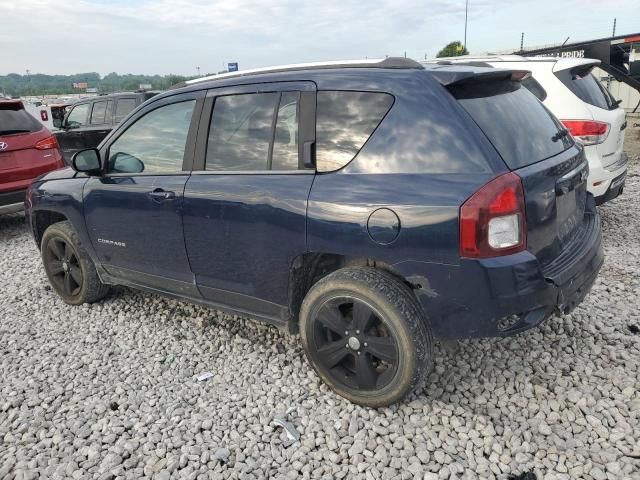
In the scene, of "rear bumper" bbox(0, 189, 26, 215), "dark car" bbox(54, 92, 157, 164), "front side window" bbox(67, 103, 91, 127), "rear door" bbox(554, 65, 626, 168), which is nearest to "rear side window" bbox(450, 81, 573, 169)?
"rear door" bbox(554, 65, 626, 168)

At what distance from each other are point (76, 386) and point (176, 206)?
1.27 m

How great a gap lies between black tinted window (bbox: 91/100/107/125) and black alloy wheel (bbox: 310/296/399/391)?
970 cm

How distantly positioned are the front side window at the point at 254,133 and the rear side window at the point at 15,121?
471cm

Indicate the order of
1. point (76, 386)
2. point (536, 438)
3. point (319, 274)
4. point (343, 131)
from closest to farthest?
point (536, 438) → point (343, 131) → point (319, 274) → point (76, 386)

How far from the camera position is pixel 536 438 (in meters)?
2.52

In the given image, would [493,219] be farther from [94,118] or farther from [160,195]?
[94,118]

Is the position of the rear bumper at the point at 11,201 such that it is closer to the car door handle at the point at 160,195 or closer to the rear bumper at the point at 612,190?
the car door handle at the point at 160,195

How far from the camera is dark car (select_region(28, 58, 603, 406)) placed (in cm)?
236

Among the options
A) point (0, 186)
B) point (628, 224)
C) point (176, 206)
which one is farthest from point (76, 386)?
point (628, 224)

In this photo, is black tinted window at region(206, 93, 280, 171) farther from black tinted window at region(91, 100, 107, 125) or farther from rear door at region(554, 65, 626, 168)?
black tinted window at region(91, 100, 107, 125)

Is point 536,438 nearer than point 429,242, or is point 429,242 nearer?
point 429,242

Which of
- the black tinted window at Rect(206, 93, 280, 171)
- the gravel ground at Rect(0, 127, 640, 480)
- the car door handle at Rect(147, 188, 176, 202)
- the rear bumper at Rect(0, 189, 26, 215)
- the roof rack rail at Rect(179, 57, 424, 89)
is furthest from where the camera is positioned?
the rear bumper at Rect(0, 189, 26, 215)

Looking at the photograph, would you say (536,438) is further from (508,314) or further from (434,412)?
(508,314)

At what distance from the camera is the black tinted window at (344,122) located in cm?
263
